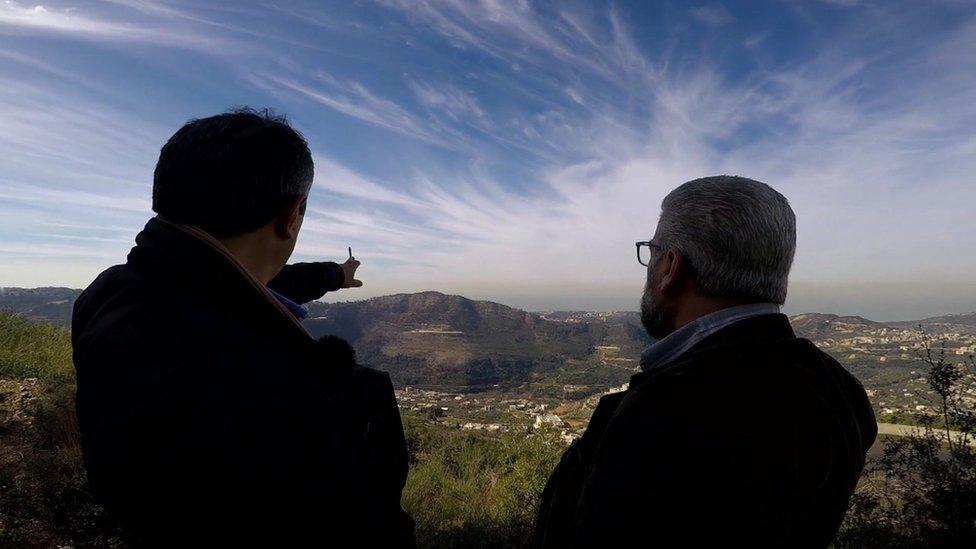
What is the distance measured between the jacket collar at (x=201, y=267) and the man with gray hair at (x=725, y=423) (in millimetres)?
989

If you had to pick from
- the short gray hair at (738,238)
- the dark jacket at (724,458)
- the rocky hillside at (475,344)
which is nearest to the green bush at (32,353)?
the dark jacket at (724,458)

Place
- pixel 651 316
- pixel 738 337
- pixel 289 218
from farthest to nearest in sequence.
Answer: pixel 651 316 → pixel 738 337 → pixel 289 218

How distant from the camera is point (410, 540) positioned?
1.19m

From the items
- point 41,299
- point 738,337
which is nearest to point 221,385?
point 738,337

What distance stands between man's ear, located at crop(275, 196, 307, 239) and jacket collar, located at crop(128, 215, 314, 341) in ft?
0.50

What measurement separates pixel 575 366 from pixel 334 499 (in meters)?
93.3

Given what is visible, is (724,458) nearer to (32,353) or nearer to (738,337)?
(738,337)

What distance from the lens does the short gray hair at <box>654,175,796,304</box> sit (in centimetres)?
167

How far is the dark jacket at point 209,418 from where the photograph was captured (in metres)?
0.94

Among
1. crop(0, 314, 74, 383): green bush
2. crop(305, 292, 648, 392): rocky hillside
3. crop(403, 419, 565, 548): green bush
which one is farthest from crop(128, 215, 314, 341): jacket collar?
crop(305, 292, 648, 392): rocky hillside

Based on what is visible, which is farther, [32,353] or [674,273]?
[32,353]

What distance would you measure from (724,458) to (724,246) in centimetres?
72

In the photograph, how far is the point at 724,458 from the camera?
1.29m

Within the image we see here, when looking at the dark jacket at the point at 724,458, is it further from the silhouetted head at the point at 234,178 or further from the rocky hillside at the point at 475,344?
the rocky hillside at the point at 475,344
